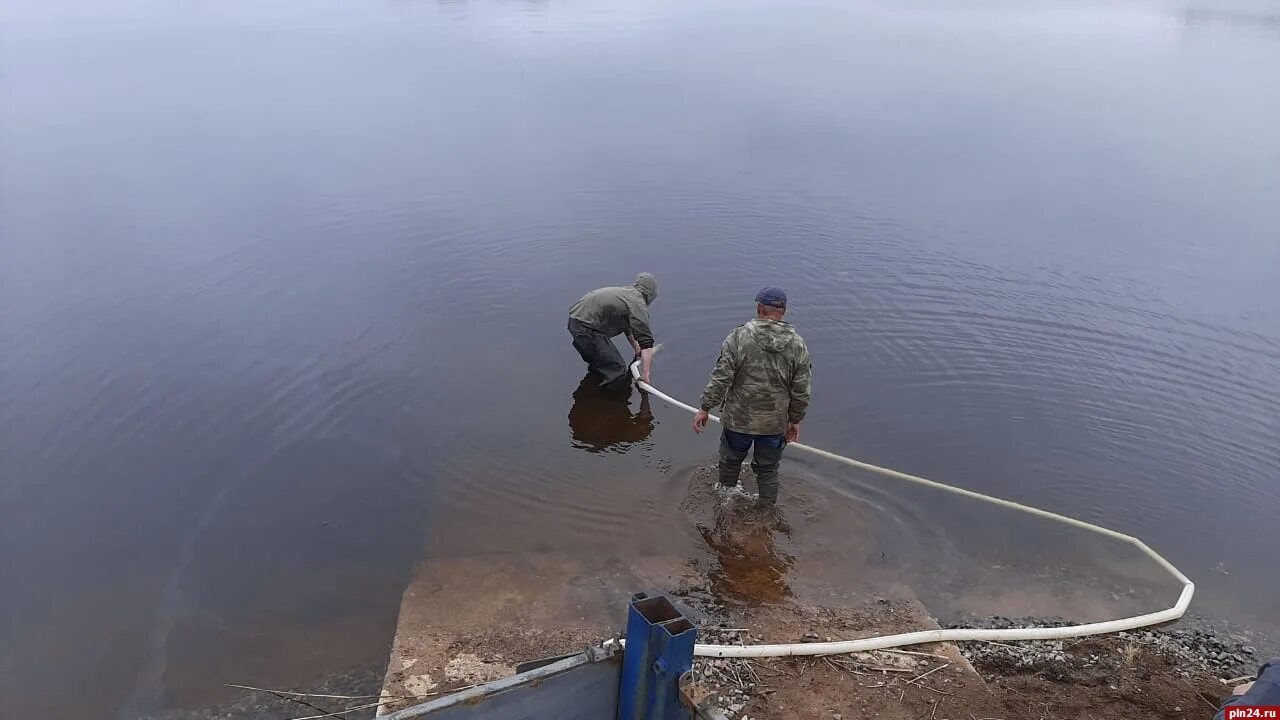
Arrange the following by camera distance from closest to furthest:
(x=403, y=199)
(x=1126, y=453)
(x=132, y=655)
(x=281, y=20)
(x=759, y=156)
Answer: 1. (x=132, y=655)
2. (x=1126, y=453)
3. (x=403, y=199)
4. (x=759, y=156)
5. (x=281, y=20)

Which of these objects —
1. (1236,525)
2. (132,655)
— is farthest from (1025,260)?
(132,655)

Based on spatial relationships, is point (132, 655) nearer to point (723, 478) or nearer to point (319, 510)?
point (319, 510)

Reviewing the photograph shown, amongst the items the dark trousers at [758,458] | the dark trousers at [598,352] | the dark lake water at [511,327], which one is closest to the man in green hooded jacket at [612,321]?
the dark trousers at [598,352]

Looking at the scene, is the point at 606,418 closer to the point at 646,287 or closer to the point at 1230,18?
the point at 646,287

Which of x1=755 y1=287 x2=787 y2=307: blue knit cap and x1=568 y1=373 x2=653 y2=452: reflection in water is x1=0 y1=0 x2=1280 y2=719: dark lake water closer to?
x1=568 y1=373 x2=653 y2=452: reflection in water

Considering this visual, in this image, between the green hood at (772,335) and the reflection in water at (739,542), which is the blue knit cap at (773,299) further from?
the reflection in water at (739,542)

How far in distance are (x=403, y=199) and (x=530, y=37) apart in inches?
896

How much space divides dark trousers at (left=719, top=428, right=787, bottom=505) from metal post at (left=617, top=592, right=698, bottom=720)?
2520 mm

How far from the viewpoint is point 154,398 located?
9.22m

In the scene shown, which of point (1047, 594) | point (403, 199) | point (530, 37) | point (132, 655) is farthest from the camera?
point (530, 37)

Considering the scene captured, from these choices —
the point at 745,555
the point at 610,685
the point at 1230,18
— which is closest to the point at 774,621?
the point at 745,555

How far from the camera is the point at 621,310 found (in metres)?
8.83

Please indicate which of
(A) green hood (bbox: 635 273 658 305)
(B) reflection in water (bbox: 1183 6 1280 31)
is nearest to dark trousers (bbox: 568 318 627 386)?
(A) green hood (bbox: 635 273 658 305)

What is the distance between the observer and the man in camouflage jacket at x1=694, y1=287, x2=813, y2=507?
6430 mm
